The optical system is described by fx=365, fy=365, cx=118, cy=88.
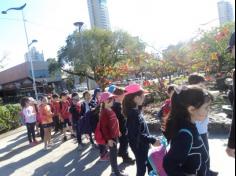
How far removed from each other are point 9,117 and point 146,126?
1252 centimetres

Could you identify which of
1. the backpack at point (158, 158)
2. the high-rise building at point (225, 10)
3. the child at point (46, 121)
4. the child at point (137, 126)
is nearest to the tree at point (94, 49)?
the high-rise building at point (225, 10)

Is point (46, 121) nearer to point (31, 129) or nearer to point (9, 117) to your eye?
point (31, 129)

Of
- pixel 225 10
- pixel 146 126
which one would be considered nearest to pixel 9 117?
pixel 146 126

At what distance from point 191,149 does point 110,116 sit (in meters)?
3.08

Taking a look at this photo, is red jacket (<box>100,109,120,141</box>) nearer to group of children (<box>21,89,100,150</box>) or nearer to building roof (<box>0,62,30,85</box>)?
group of children (<box>21,89,100,150</box>)

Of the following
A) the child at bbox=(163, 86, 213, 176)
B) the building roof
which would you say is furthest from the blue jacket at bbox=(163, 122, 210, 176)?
the building roof

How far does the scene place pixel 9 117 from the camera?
1612 cm

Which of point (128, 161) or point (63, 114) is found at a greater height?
point (63, 114)

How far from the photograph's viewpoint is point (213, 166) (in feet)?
19.4

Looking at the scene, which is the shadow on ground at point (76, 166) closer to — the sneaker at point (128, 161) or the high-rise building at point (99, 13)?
the sneaker at point (128, 161)

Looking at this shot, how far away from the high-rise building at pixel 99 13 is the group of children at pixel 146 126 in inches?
1067

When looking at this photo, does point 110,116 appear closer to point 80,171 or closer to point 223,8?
point 80,171

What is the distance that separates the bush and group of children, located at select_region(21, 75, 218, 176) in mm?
6549

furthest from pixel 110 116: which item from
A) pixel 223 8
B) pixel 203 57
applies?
pixel 223 8
